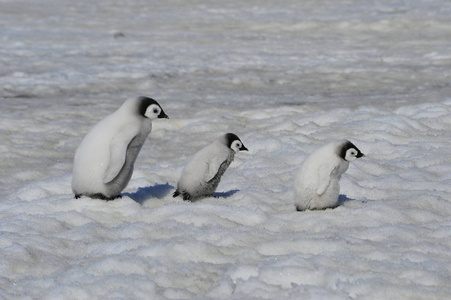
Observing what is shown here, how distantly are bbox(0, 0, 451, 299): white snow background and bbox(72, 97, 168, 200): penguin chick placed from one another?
0.47 feet

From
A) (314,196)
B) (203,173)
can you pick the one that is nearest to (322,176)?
(314,196)

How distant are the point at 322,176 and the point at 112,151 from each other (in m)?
1.57

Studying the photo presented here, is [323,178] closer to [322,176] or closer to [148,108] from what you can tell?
[322,176]

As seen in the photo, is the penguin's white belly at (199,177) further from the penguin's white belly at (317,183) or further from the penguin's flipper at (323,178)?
the penguin's flipper at (323,178)

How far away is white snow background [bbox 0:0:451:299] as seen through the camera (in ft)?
13.9

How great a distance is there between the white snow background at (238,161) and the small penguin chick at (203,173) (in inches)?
5.6

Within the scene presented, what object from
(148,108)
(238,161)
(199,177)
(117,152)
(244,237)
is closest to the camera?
(244,237)

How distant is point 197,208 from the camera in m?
5.49

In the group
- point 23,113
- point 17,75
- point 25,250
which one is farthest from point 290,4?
point 25,250

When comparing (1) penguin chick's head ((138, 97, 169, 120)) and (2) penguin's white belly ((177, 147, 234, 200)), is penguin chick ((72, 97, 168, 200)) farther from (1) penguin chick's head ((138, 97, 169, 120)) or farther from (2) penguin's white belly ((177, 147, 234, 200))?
(2) penguin's white belly ((177, 147, 234, 200))

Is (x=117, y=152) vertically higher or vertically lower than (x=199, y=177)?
higher

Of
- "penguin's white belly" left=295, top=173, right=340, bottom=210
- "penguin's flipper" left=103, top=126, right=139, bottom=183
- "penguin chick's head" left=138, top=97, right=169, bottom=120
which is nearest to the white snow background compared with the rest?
"penguin's white belly" left=295, top=173, right=340, bottom=210

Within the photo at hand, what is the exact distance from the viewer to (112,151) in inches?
217

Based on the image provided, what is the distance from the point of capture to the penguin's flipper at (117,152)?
5.52 meters
